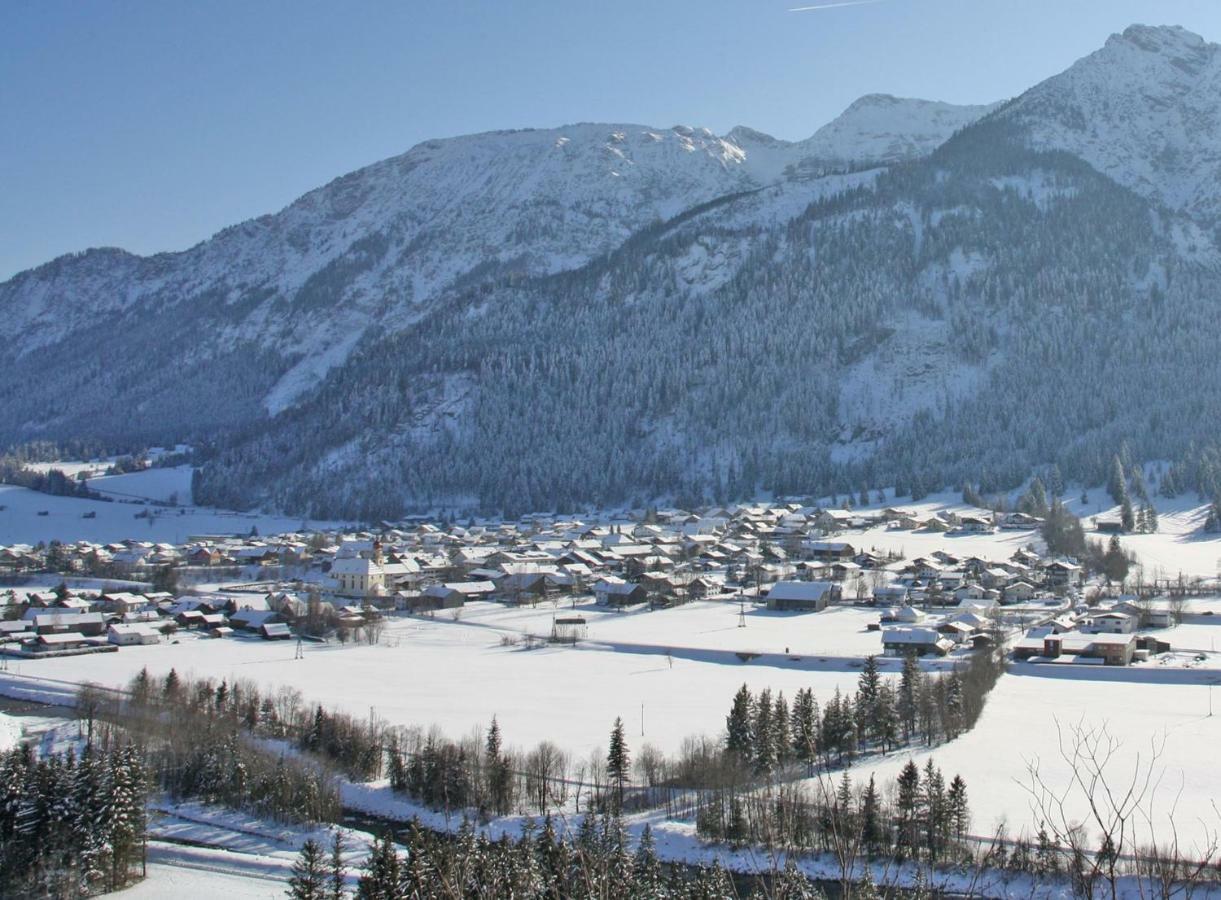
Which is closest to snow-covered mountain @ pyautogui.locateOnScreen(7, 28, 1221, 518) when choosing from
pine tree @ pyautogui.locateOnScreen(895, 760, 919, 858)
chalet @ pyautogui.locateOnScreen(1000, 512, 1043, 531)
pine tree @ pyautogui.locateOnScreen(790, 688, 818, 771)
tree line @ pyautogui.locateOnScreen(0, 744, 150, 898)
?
chalet @ pyautogui.locateOnScreen(1000, 512, 1043, 531)

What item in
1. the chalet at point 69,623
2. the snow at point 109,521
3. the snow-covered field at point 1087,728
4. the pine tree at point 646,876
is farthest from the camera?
the snow at point 109,521

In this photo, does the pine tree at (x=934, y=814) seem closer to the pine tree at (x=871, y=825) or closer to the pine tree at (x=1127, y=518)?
the pine tree at (x=871, y=825)

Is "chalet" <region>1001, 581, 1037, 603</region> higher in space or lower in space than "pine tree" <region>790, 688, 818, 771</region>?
higher

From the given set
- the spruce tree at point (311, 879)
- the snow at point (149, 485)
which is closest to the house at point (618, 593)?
the spruce tree at point (311, 879)

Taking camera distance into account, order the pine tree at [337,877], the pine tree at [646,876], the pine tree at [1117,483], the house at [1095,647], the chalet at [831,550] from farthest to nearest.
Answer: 1. the pine tree at [1117,483]
2. the chalet at [831,550]
3. the house at [1095,647]
4. the pine tree at [337,877]
5. the pine tree at [646,876]

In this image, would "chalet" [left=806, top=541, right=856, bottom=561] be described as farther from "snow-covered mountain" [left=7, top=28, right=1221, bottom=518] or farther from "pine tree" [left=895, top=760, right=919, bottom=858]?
"pine tree" [left=895, top=760, right=919, bottom=858]

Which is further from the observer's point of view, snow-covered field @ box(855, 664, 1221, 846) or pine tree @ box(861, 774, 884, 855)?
snow-covered field @ box(855, 664, 1221, 846)

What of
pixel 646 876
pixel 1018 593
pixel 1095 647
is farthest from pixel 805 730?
pixel 1018 593
